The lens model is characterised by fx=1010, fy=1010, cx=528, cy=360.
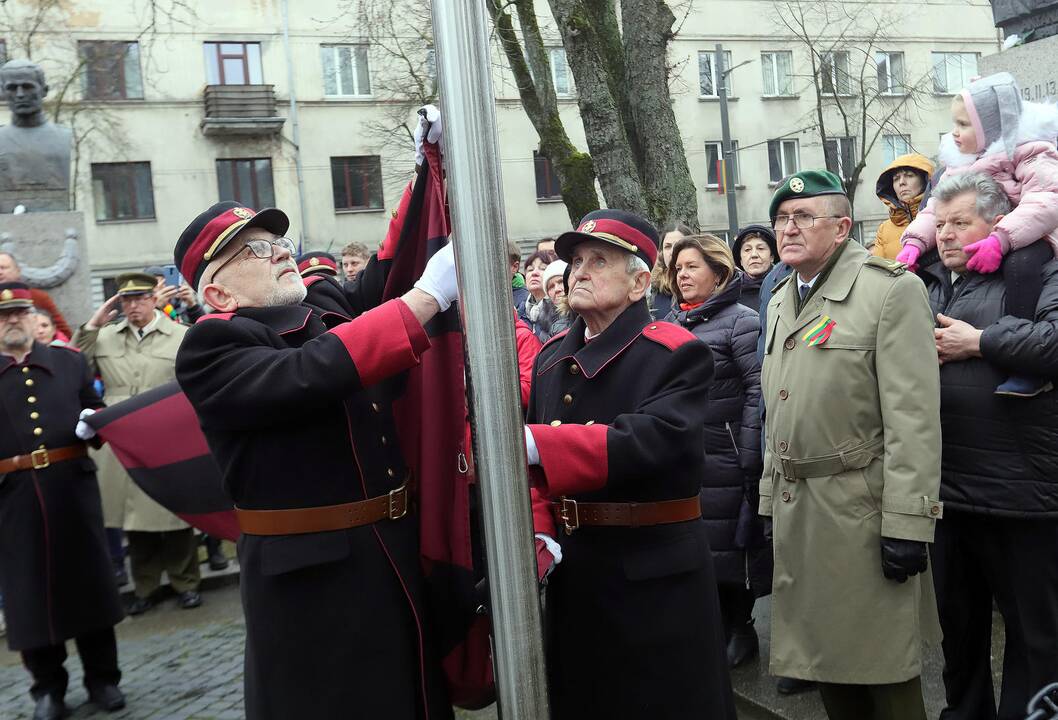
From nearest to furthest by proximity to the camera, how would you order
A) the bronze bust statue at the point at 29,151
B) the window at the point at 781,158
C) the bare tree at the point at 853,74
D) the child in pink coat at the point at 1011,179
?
the child in pink coat at the point at 1011,179 < the bronze bust statue at the point at 29,151 < the bare tree at the point at 853,74 < the window at the point at 781,158

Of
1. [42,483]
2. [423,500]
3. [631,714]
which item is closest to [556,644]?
[631,714]

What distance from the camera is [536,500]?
3004 millimetres

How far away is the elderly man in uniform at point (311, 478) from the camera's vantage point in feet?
8.39

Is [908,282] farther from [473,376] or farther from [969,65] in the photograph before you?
[969,65]

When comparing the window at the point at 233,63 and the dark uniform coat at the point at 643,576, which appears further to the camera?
the window at the point at 233,63

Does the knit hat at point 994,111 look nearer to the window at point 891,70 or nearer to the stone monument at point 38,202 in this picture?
the stone monument at point 38,202

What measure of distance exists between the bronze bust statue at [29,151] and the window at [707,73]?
27173 millimetres

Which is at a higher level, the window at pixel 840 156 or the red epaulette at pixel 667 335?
the window at pixel 840 156

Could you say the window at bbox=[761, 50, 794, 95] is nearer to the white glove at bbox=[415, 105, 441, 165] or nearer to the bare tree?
the bare tree

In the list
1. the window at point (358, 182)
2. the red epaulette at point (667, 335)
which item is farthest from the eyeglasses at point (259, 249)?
the window at point (358, 182)

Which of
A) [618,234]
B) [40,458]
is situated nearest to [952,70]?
[40,458]

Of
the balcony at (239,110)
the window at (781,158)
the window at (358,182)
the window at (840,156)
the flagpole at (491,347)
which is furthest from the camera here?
the window at (781,158)

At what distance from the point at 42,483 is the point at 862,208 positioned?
3143 centimetres

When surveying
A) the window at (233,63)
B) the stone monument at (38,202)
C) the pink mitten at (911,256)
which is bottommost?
the pink mitten at (911,256)
